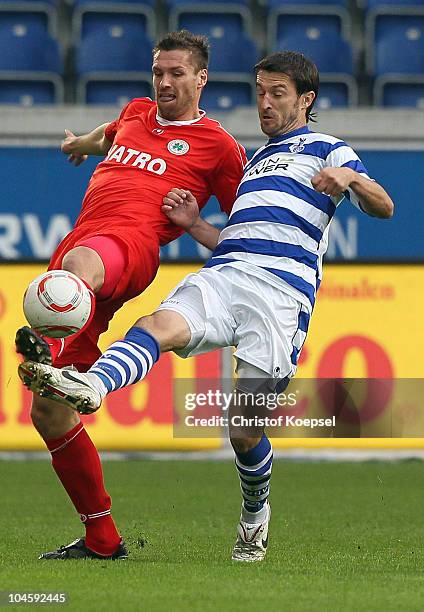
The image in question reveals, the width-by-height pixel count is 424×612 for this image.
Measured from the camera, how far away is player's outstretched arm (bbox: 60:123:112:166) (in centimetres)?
583

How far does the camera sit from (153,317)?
4820 mm

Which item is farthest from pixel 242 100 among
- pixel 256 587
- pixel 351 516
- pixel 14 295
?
pixel 256 587

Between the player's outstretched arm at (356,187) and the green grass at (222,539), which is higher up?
the player's outstretched arm at (356,187)

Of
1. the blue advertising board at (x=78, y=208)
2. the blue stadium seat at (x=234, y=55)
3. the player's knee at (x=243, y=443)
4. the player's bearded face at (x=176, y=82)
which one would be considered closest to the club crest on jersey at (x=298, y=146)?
the player's bearded face at (x=176, y=82)

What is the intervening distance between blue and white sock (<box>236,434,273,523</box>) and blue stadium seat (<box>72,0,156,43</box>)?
7752 millimetres

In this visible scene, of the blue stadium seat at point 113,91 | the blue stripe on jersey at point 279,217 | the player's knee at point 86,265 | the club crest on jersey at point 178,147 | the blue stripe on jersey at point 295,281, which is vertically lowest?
the blue stripe on jersey at point 295,281

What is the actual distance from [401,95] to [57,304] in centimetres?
806

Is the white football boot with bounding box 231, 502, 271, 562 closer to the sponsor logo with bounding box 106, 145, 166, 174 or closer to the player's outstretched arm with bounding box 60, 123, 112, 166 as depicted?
the sponsor logo with bounding box 106, 145, 166, 174

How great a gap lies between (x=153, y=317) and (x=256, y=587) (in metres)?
1.09

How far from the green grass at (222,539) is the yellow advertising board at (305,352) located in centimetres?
23

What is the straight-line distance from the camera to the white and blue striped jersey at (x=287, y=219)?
503 cm

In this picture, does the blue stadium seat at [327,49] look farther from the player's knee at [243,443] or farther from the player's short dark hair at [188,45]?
the player's knee at [243,443]

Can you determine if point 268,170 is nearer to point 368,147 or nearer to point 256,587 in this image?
point 256,587

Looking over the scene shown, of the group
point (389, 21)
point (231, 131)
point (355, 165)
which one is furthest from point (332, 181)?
point (389, 21)
